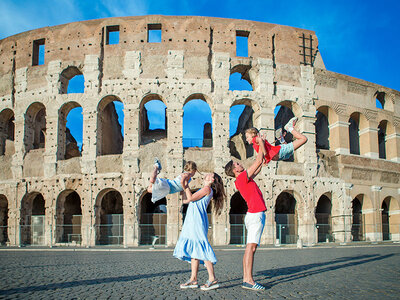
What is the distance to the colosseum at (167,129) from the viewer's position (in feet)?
62.0

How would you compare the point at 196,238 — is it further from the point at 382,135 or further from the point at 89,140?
the point at 382,135

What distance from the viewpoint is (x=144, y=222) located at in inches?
758

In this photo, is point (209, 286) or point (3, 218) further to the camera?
point (3, 218)

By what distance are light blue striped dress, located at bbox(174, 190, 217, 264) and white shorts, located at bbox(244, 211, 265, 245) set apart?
581 mm

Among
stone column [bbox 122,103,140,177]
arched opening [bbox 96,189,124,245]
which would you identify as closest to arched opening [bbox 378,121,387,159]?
stone column [bbox 122,103,140,177]

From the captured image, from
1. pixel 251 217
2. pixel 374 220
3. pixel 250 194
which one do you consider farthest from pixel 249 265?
pixel 374 220

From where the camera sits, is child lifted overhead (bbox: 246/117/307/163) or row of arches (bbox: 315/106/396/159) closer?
child lifted overhead (bbox: 246/117/307/163)

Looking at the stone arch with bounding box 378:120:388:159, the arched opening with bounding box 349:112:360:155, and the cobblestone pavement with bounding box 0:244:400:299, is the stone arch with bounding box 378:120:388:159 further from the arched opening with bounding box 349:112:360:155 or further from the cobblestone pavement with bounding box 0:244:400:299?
the cobblestone pavement with bounding box 0:244:400:299

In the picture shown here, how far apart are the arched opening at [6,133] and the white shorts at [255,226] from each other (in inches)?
805

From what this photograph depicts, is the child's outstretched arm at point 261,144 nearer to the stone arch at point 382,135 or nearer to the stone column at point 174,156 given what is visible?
the stone column at point 174,156

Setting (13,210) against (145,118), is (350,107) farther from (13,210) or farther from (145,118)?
(13,210)

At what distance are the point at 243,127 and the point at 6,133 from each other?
1510 centimetres

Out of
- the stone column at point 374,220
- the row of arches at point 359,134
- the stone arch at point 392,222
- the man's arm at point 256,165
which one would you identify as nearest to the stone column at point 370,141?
the row of arches at point 359,134

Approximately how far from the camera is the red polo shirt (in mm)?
5262
